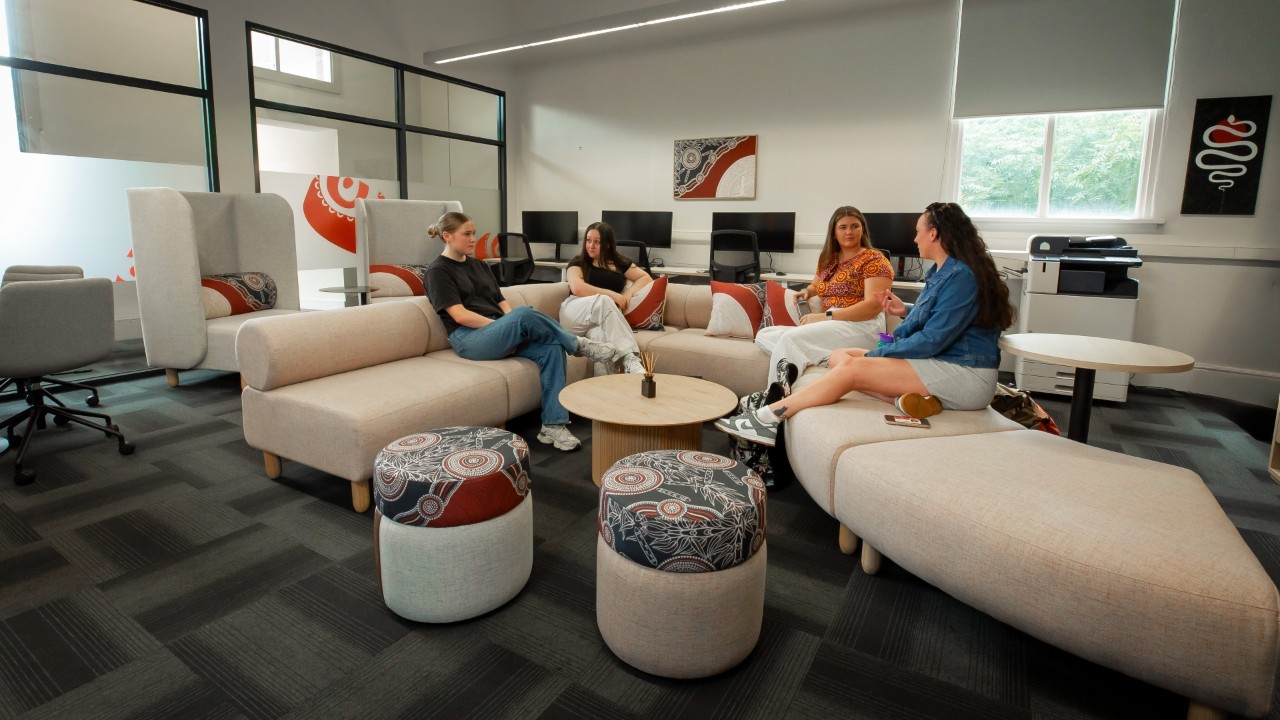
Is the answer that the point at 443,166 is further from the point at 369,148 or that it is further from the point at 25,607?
the point at 25,607

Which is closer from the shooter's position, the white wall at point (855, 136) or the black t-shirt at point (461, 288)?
the black t-shirt at point (461, 288)

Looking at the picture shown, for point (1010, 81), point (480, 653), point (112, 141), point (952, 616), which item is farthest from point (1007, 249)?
point (112, 141)

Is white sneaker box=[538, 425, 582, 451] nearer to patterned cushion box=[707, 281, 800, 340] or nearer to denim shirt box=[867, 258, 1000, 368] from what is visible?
patterned cushion box=[707, 281, 800, 340]

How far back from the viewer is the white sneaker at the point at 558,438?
3.19m

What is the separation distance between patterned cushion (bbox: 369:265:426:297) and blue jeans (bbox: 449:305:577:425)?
204cm

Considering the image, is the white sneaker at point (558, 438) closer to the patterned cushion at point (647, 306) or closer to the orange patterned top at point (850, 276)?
the patterned cushion at point (647, 306)

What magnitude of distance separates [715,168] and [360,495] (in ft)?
17.2

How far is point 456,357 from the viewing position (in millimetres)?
3357

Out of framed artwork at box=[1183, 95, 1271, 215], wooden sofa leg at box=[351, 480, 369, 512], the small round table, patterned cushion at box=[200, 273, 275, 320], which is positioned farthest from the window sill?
patterned cushion at box=[200, 273, 275, 320]

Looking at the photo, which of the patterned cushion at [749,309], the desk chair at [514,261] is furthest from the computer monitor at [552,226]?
the patterned cushion at [749,309]

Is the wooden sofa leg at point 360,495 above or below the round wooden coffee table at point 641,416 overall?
below

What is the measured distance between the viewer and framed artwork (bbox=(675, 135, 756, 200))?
6555 millimetres

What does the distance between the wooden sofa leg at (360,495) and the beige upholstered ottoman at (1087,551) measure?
68.3 inches

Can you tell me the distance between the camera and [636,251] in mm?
6785
